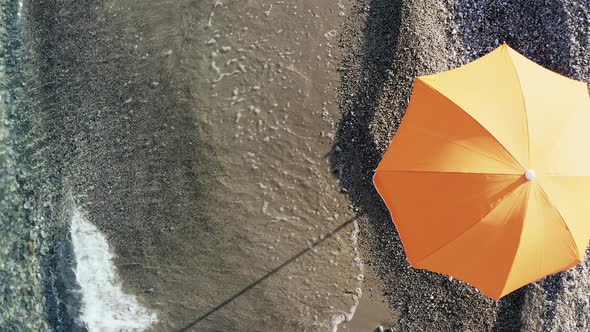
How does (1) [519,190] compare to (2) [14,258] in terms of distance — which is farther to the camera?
(2) [14,258]

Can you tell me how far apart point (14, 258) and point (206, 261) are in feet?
8.92

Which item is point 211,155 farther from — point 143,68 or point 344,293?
point 344,293

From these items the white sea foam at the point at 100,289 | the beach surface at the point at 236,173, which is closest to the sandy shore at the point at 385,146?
the beach surface at the point at 236,173

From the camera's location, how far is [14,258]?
22.8ft

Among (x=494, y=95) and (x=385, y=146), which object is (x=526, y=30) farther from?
(x=385, y=146)

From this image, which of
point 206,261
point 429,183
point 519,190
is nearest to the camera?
point 519,190

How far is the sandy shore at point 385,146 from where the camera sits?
6711 millimetres

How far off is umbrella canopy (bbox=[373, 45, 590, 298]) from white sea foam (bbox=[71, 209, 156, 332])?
367 cm

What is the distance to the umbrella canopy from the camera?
5012 mm

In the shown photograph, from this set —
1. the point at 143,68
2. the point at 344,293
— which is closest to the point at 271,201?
the point at 344,293

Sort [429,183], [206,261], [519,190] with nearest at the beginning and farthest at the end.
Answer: [519,190], [429,183], [206,261]

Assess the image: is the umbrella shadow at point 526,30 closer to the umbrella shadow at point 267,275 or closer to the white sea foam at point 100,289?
the umbrella shadow at point 267,275

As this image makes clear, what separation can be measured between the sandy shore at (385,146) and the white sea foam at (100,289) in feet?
10.5

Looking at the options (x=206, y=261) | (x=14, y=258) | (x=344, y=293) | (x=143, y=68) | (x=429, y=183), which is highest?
(x=429, y=183)
